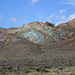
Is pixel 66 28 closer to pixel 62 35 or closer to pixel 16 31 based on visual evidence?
pixel 62 35

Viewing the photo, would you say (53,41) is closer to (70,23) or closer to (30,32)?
(30,32)

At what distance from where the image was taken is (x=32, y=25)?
187ft

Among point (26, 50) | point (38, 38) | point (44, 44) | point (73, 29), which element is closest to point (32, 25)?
point (38, 38)

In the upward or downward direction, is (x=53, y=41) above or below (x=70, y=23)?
below

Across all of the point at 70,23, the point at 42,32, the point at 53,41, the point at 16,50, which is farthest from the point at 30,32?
the point at 70,23

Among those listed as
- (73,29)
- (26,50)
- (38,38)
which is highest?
(73,29)

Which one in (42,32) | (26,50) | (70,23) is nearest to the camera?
(26,50)

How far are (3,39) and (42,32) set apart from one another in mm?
11367

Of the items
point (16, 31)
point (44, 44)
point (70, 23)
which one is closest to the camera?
point (44, 44)

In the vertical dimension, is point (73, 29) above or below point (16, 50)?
above

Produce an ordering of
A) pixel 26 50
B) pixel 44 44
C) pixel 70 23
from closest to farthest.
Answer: pixel 26 50 → pixel 44 44 → pixel 70 23

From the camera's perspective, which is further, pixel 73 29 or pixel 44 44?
pixel 73 29

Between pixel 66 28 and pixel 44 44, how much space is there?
63.4 feet

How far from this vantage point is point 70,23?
69.8m
